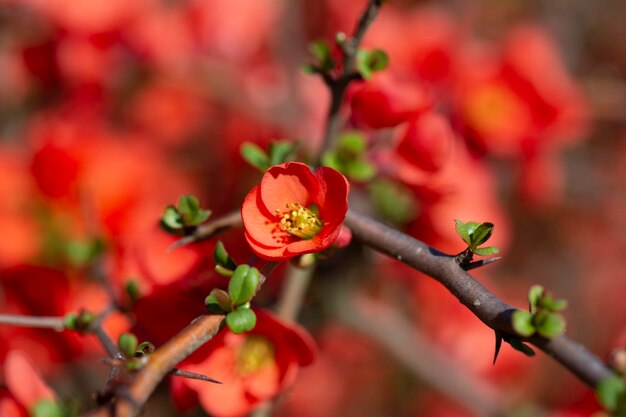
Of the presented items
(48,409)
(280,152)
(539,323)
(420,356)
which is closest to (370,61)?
(280,152)

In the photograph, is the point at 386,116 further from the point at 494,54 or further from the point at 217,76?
the point at 217,76

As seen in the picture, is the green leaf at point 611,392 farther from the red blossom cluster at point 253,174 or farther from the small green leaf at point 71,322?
the small green leaf at point 71,322

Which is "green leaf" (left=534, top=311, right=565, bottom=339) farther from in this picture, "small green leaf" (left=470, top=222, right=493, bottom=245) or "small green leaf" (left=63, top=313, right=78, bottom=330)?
"small green leaf" (left=63, top=313, right=78, bottom=330)

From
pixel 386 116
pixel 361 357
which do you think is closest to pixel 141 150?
pixel 361 357

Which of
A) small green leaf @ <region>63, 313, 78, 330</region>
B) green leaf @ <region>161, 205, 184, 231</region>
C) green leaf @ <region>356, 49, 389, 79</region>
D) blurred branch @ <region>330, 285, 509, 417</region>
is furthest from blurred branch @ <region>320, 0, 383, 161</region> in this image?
blurred branch @ <region>330, 285, 509, 417</region>

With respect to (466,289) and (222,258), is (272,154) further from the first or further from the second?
(466,289)
